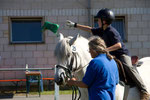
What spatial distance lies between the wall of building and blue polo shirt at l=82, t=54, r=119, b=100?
9.99 meters

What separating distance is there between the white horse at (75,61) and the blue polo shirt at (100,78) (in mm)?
837

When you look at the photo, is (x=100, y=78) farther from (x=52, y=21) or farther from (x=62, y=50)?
(x=52, y=21)

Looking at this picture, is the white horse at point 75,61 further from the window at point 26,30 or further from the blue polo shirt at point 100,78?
the window at point 26,30

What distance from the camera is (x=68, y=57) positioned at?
479cm

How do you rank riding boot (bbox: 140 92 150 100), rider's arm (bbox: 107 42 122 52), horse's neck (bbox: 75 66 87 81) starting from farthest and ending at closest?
1. riding boot (bbox: 140 92 150 100)
2. horse's neck (bbox: 75 66 87 81)
3. rider's arm (bbox: 107 42 122 52)

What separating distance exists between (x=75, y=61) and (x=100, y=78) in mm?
1239

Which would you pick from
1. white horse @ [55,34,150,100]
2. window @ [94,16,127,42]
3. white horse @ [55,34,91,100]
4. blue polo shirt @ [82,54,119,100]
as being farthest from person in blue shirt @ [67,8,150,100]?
window @ [94,16,127,42]

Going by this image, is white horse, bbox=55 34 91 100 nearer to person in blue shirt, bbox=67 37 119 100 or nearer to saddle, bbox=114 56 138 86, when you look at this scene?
saddle, bbox=114 56 138 86

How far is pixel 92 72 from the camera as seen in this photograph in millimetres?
3693

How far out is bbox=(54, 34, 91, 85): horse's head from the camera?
180 inches

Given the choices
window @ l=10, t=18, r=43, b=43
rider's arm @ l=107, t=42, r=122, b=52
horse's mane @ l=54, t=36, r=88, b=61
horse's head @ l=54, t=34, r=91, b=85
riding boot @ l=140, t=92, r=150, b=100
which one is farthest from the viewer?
window @ l=10, t=18, r=43, b=43

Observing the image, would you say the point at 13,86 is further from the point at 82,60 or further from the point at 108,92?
the point at 108,92

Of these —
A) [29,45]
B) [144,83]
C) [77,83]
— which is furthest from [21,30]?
[77,83]

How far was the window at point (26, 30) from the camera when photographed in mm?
14031
